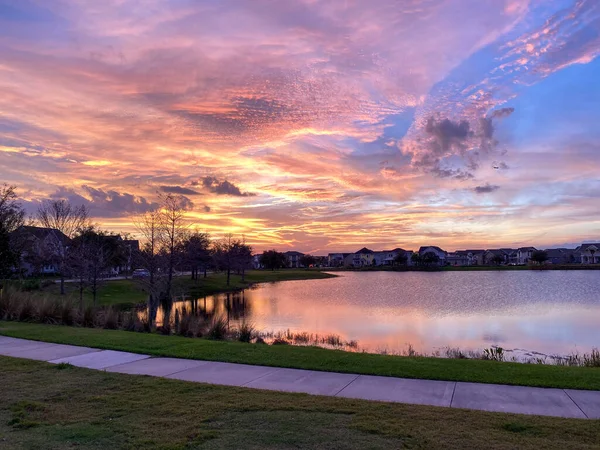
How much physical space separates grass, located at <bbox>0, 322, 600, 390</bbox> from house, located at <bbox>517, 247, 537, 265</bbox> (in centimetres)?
15283

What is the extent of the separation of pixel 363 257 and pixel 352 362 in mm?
161402

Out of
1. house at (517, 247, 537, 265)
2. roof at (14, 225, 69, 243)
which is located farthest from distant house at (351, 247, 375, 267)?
roof at (14, 225, 69, 243)

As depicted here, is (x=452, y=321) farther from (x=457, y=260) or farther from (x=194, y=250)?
(x=457, y=260)

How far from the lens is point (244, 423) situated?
5.93m

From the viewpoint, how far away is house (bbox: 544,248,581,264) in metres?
144

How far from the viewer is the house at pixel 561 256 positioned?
14350 centimetres

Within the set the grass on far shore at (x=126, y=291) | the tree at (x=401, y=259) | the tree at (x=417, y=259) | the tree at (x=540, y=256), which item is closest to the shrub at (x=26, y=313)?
the grass on far shore at (x=126, y=291)

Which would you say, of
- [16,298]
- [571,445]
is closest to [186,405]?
[571,445]

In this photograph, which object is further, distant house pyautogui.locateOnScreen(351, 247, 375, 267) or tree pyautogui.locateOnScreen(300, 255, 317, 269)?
tree pyautogui.locateOnScreen(300, 255, 317, 269)

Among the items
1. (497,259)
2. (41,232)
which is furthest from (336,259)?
(41,232)

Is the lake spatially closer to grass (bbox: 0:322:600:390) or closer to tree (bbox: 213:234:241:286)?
grass (bbox: 0:322:600:390)

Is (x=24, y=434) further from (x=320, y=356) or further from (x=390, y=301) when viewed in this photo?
(x=390, y=301)

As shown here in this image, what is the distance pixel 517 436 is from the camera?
5418 mm

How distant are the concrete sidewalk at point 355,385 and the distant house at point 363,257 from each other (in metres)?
158
